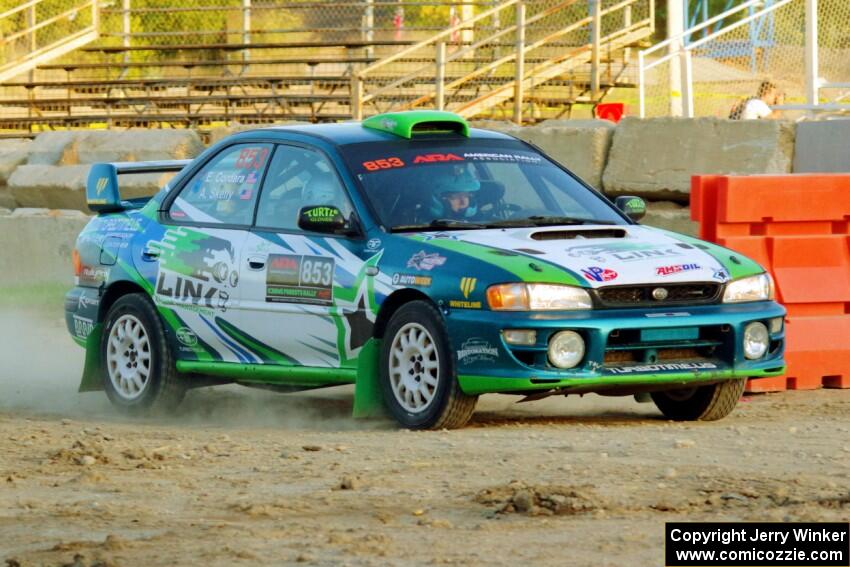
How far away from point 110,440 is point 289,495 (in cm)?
204

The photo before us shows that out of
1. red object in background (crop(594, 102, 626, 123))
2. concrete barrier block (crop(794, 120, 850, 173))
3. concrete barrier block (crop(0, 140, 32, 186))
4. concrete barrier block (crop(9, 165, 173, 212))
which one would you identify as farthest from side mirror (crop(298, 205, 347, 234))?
red object in background (crop(594, 102, 626, 123))

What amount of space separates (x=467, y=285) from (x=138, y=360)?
8.44 feet

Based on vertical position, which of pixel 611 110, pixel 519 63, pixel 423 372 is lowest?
pixel 423 372

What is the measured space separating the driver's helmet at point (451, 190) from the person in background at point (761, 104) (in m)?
6.89

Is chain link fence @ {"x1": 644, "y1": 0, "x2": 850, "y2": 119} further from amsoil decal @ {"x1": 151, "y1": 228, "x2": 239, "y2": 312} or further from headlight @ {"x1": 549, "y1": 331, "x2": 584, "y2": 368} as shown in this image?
headlight @ {"x1": 549, "y1": 331, "x2": 584, "y2": 368}

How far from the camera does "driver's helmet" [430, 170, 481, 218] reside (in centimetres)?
879

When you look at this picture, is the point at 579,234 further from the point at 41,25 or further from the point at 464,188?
the point at 41,25

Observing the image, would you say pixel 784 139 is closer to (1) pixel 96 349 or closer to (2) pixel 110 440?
(1) pixel 96 349

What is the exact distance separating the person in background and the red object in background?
413 cm

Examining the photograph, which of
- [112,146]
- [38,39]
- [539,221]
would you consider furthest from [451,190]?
[38,39]

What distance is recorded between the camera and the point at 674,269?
8.21 m

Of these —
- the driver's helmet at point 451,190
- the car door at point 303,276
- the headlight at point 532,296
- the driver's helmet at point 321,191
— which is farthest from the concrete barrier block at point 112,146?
the headlight at point 532,296

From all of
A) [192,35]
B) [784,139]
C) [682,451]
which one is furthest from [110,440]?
[192,35]

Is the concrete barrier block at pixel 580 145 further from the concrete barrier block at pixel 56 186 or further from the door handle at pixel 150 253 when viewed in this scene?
the door handle at pixel 150 253
